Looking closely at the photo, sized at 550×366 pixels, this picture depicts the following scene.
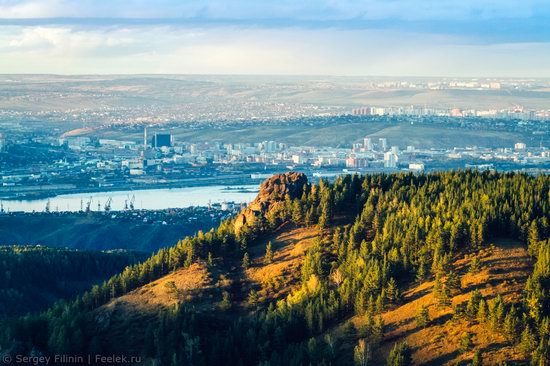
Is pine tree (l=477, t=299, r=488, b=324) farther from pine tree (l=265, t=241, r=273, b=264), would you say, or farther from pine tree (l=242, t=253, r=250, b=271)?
pine tree (l=242, t=253, r=250, b=271)

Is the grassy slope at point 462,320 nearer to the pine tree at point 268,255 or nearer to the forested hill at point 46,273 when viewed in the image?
the pine tree at point 268,255

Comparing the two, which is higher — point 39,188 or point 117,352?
point 117,352

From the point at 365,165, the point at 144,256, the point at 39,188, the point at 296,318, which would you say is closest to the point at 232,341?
the point at 296,318

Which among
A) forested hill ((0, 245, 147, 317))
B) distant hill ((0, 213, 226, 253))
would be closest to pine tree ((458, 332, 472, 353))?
forested hill ((0, 245, 147, 317))

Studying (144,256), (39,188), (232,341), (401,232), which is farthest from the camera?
(39,188)

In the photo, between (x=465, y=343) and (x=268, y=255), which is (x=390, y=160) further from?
(x=465, y=343)

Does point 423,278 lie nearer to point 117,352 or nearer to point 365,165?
point 117,352
